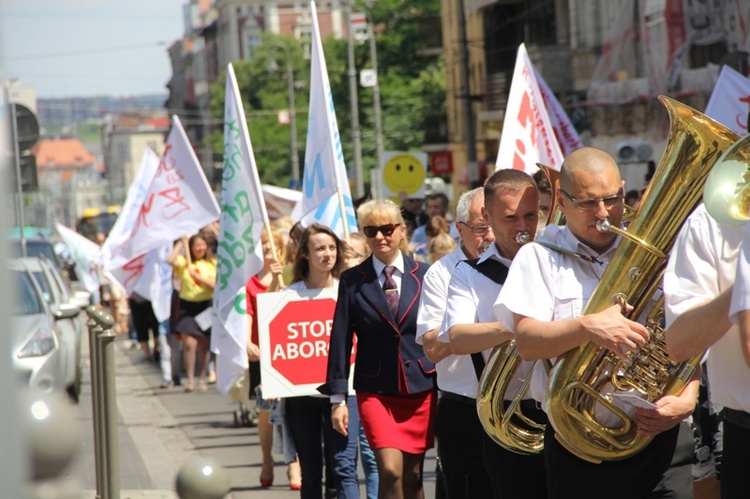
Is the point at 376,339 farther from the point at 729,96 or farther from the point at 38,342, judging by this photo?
the point at 38,342

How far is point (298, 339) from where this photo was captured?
7656 millimetres

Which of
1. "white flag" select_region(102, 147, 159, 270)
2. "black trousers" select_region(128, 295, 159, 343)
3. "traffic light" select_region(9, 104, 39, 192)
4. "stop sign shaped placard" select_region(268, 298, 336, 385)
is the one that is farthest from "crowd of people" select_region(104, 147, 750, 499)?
"black trousers" select_region(128, 295, 159, 343)

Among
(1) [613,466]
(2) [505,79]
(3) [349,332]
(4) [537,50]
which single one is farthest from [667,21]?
(1) [613,466]

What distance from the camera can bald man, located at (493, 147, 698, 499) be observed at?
12.6 feet

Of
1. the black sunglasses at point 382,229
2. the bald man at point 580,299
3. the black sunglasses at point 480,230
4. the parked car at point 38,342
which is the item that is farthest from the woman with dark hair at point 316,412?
the parked car at point 38,342

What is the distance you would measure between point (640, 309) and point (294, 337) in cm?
423

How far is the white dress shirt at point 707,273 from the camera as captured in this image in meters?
3.25

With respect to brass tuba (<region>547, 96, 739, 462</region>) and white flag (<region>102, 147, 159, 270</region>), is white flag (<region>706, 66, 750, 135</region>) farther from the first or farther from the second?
white flag (<region>102, 147, 159, 270</region>)

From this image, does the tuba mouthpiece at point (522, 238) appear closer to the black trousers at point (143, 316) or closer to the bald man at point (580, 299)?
the bald man at point (580, 299)

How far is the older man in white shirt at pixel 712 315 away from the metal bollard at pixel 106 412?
354cm

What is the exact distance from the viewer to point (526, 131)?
973 centimetres

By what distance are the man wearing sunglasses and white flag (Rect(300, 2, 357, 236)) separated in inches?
171

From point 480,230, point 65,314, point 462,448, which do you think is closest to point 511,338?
point 462,448

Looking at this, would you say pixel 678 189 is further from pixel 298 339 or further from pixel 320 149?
pixel 320 149
